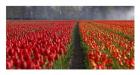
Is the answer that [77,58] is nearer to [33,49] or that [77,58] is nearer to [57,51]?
[57,51]

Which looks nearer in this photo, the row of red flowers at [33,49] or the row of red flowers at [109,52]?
the row of red flowers at [33,49]

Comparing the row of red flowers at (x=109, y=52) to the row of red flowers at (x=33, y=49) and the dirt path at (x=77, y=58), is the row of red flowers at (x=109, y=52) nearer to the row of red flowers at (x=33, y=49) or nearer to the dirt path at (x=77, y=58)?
the dirt path at (x=77, y=58)

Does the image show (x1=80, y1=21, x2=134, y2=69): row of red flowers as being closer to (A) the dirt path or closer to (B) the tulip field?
(B) the tulip field

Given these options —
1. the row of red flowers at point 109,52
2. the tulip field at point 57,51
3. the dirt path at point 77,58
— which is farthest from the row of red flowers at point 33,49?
the row of red flowers at point 109,52

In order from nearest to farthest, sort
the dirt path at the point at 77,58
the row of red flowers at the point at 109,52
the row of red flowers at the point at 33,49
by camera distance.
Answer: the row of red flowers at the point at 33,49 → the row of red flowers at the point at 109,52 → the dirt path at the point at 77,58

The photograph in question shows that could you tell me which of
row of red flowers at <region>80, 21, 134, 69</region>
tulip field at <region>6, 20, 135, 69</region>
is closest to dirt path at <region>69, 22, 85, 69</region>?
tulip field at <region>6, 20, 135, 69</region>

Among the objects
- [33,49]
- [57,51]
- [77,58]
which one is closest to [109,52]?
[77,58]
